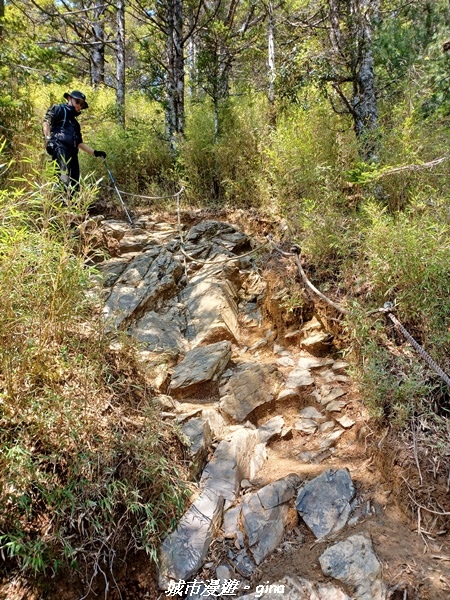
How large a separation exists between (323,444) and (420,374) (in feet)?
2.99

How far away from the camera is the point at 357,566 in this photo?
1797mm

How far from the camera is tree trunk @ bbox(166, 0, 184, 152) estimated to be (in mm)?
6816

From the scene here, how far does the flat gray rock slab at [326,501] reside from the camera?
2.09 metres

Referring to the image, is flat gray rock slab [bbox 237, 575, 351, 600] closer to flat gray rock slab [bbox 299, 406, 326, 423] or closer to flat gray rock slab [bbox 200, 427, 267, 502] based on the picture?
flat gray rock slab [bbox 200, 427, 267, 502]

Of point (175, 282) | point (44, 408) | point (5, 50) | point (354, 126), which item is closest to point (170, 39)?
point (5, 50)

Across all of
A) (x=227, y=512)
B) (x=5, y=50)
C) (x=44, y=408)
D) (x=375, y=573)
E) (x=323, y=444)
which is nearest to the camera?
(x=375, y=573)

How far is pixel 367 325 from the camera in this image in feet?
9.02

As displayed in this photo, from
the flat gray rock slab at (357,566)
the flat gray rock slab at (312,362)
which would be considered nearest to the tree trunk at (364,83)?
the flat gray rock slab at (312,362)

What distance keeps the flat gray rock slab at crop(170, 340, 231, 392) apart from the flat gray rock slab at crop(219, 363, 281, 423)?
0.15 metres

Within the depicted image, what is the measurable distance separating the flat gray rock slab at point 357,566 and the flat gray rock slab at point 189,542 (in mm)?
667

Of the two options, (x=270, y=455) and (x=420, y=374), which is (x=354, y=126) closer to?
(x=420, y=374)

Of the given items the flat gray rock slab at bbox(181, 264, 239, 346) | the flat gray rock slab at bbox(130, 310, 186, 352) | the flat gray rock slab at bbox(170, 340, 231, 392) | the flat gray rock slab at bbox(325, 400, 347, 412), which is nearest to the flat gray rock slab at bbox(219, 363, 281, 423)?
the flat gray rock slab at bbox(170, 340, 231, 392)

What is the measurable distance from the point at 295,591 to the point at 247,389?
64.0 inches

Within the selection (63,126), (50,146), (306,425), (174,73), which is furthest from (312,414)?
(174,73)
